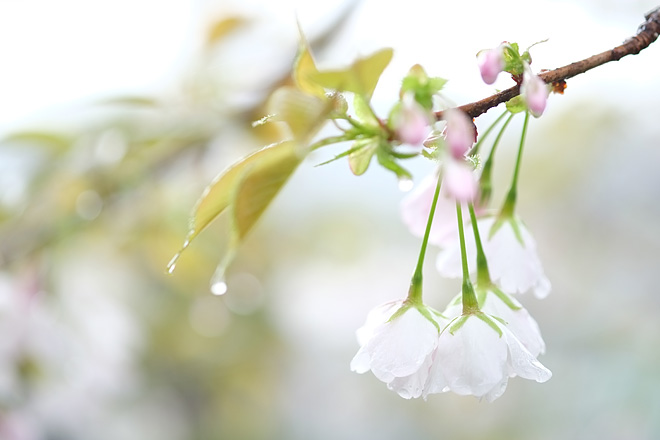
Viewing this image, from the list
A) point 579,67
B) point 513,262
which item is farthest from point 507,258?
point 579,67

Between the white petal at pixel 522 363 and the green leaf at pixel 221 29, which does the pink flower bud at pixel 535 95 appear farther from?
the green leaf at pixel 221 29

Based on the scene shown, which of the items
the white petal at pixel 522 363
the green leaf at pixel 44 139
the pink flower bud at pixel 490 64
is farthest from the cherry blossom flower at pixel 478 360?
the green leaf at pixel 44 139

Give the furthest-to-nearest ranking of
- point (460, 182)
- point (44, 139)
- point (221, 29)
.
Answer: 1. point (221, 29)
2. point (44, 139)
3. point (460, 182)

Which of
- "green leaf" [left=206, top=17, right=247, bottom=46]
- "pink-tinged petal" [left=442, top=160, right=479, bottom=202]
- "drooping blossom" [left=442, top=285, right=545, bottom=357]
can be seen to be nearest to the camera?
"pink-tinged petal" [left=442, top=160, right=479, bottom=202]

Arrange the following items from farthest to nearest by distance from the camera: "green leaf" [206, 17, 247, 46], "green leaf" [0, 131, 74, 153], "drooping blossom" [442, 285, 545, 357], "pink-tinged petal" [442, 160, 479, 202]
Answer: "green leaf" [206, 17, 247, 46] < "green leaf" [0, 131, 74, 153] < "drooping blossom" [442, 285, 545, 357] < "pink-tinged petal" [442, 160, 479, 202]

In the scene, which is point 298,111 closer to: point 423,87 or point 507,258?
point 423,87

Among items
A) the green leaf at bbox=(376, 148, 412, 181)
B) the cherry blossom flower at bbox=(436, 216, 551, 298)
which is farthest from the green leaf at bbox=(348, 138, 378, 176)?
the cherry blossom flower at bbox=(436, 216, 551, 298)

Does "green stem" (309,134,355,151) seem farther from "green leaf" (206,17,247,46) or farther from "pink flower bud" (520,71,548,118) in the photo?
"green leaf" (206,17,247,46)

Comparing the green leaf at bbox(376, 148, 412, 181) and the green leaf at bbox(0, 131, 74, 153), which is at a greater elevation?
the green leaf at bbox(0, 131, 74, 153)
